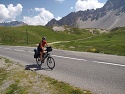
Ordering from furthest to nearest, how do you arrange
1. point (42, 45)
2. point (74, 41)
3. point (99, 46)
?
point (74, 41), point (99, 46), point (42, 45)

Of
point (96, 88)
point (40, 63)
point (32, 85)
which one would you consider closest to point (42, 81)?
point (32, 85)

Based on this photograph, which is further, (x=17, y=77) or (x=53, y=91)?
(x=17, y=77)

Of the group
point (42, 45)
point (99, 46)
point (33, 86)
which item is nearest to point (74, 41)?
point (99, 46)

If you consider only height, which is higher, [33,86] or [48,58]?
[48,58]

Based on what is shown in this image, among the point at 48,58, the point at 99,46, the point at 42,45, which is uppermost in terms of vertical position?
the point at 42,45

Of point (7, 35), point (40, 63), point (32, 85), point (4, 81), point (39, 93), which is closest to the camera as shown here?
point (39, 93)

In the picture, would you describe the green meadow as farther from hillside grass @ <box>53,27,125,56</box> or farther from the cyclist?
the cyclist

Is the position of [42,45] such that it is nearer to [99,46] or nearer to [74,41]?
[99,46]

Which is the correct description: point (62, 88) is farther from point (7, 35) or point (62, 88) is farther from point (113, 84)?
point (7, 35)

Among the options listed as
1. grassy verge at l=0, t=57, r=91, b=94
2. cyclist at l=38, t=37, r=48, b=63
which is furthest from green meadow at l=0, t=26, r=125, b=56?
grassy verge at l=0, t=57, r=91, b=94

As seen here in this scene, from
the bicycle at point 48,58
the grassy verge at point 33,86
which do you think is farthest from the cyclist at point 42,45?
the grassy verge at point 33,86

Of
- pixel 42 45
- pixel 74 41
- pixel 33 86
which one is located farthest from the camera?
pixel 74 41

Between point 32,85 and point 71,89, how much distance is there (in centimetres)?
242

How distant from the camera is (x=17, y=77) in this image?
46.0 ft
